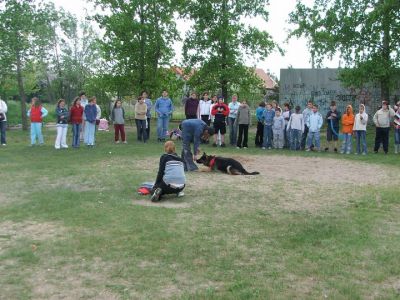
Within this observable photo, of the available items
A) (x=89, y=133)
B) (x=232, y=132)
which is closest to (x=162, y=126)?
(x=232, y=132)

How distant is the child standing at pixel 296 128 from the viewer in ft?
54.7

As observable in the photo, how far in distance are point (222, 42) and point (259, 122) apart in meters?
7.64

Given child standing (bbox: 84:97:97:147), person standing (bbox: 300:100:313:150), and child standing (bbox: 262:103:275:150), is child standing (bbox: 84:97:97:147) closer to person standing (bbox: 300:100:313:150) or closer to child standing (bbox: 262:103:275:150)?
child standing (bbox: 262:103:275:150)

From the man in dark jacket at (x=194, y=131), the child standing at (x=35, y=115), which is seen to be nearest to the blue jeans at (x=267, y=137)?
the man in dark jacket at (x=194, y=131)

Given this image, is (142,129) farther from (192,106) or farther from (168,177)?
(168,177)

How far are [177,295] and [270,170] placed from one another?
790 centimetres

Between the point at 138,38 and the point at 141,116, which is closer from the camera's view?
the point at 141,116

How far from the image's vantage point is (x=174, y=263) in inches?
215

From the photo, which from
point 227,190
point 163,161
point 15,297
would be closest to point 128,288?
point 15,297

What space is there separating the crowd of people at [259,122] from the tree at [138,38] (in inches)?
203

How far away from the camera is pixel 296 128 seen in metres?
16.8

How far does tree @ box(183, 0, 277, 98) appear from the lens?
24.0 m

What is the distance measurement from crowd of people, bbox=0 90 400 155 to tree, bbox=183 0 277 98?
6378 mm

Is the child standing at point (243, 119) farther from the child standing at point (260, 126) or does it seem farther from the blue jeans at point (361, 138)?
the blue jeans at point (361, 138)
